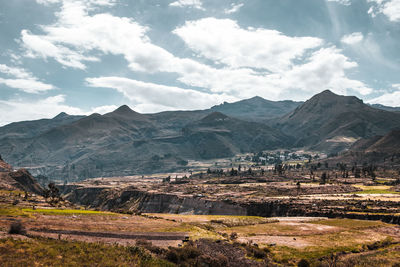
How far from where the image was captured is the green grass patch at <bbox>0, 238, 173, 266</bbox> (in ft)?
126

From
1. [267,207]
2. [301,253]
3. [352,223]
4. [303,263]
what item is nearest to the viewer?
[303,263]

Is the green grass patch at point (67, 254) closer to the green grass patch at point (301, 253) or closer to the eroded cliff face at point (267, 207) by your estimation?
the green grass patch at point (301, 253)

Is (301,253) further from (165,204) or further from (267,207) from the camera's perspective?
(165,204)

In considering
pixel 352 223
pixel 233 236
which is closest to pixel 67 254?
pixel 233 236

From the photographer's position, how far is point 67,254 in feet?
138

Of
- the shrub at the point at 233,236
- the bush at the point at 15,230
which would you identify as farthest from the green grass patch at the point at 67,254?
the shrub at the point at 233,236

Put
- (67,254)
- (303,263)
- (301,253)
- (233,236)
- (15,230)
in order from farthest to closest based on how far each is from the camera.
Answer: (233,236) → (301,253) → (15,230) → (303,263) → (67,254)

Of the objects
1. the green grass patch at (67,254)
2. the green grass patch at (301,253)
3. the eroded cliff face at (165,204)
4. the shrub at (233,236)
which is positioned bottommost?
the eroded cliff face at (165,204)

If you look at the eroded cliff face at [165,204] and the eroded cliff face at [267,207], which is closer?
the eroded cliff face at [267,207]

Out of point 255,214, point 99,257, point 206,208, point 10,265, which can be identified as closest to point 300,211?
point 255,214

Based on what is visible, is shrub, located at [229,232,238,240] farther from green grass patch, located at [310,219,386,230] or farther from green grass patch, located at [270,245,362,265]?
green grass patch, located at [310,219,386,230]

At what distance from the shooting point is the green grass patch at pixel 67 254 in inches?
1513

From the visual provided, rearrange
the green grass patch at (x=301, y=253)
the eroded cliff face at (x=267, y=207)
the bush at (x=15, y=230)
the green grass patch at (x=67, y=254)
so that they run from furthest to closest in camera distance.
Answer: the eroded cliff face at (x=267, y=207), the bush at (x=15, y=230), the green grass patch at (x=301, y=253), the green grass patch at (x=67, y=254)

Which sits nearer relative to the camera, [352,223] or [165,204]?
[352,223]
